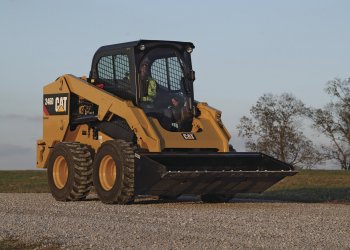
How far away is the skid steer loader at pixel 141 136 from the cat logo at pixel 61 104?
3 cm

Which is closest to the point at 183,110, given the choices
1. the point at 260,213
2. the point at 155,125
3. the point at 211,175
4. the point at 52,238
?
the point at 155,125

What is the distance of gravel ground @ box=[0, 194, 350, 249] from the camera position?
404 inches

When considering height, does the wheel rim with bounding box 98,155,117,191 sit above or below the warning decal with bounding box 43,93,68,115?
below

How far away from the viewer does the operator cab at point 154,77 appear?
17.8m

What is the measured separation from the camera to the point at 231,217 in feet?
44.9

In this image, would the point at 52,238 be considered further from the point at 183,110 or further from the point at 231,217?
the point at 183,110

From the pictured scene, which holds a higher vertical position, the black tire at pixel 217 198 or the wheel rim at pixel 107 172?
the wheel rim at pixel 107 172

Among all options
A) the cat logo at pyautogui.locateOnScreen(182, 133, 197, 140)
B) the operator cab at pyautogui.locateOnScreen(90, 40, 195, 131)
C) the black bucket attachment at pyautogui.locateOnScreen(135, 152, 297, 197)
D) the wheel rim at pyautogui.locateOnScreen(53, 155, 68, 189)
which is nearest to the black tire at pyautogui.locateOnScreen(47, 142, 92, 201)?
the wheel rim at pyautogui.locateOnScreen(53, 155, 68, 189)

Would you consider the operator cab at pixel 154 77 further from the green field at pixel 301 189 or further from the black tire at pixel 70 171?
Answer: the green field at pixel 301 189

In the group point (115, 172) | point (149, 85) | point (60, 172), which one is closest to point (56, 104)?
point (60, 172)

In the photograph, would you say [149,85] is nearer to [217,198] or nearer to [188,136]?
[188,136]

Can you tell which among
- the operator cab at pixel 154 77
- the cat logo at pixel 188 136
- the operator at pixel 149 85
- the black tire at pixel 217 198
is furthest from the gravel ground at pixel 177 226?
the operator at pixel 149 85

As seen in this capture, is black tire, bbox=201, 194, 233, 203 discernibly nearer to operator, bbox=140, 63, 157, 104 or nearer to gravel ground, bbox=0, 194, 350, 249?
gravel ground, bbox=0, 194, 350, 249

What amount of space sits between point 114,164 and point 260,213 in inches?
147
